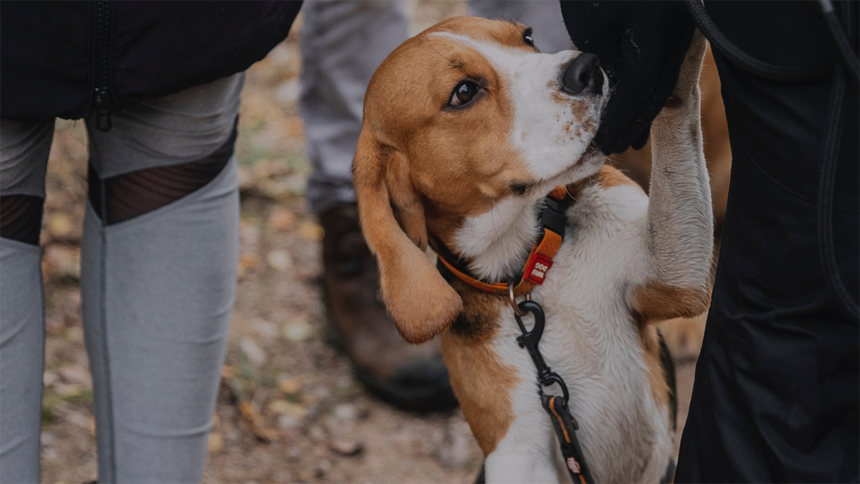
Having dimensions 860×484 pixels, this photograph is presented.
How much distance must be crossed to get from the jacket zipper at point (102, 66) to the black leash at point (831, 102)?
1119 millimetres

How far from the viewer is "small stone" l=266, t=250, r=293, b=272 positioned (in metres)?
3.90

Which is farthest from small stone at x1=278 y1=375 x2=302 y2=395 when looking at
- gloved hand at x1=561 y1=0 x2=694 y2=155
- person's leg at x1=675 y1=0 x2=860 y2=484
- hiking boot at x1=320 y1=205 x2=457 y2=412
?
person's leg at x1=675 y1=0 x2=860 y2=484

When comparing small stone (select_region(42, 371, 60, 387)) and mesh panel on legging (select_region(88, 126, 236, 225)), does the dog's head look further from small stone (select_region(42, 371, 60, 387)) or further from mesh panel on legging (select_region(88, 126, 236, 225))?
small stone (select_region(42, 371, 60, 387))

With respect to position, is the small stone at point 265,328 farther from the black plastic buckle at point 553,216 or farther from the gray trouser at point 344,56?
the black plastic buckle at point 553,216

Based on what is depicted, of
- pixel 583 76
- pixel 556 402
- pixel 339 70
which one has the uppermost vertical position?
pixel 583 76

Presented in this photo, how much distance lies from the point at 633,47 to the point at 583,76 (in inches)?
11.7

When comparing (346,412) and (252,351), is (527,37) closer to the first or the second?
(346,412)

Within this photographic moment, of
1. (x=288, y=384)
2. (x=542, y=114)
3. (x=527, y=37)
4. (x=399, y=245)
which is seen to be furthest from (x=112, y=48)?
(x=288, y=384)

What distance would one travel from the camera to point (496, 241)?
197cm

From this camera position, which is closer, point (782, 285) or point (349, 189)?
point (782, 285)

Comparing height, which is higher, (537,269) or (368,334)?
(537,269)

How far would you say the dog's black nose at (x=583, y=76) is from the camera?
5.19 feet

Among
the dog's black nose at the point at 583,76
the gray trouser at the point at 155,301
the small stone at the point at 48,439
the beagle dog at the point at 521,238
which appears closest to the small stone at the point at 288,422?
the small stone at the point at 48,439

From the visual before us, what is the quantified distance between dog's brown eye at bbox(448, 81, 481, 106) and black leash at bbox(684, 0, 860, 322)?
2.74 ft
